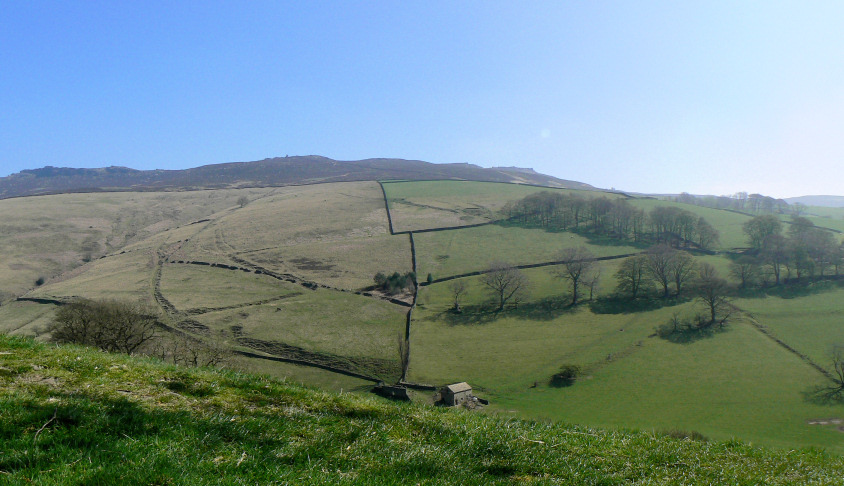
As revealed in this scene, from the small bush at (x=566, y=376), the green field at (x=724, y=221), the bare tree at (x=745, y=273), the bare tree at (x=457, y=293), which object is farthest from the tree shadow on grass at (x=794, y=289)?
the bare tree at (x=457, y=293)

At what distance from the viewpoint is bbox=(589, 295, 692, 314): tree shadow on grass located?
79.1 meters

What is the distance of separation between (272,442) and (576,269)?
3373 inches

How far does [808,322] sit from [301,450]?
283ft

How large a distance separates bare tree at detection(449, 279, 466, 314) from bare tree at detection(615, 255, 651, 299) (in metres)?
31.0

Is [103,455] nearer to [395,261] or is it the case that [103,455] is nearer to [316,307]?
[316,307]

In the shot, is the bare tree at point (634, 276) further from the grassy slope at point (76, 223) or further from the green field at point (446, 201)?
the grassy slope at point (76, 223)

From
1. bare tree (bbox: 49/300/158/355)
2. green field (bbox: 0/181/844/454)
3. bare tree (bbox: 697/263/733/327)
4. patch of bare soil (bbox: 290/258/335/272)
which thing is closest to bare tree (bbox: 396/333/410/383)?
green field (bbox: 0/181/844/454)

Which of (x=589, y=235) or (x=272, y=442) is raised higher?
(x=589, y=235)

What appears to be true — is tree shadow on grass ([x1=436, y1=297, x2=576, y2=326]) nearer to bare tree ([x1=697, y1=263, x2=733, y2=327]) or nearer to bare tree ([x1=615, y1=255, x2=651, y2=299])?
bare tree ([x1=615, y1=255, x2=651, y2=299])

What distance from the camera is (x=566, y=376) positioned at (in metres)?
56.2

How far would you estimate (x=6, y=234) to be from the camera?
385 feet

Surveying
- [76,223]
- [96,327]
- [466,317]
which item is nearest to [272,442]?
[96,327]

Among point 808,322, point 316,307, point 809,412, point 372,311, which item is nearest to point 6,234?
point 316,307

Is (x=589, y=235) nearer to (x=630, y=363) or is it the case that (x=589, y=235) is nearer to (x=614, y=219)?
(x=614, y=219)
